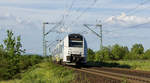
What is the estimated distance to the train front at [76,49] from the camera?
29.5m

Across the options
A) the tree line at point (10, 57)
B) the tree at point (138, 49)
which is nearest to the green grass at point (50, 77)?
the tree line at point (10, 57)

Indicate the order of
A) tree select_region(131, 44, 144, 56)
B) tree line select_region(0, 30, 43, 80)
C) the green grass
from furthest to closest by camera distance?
tree select_region(131, 44, 144, 56) → tree line select_region(0, 30, 43, 80) → the green grass

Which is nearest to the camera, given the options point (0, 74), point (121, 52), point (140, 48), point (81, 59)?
point (0, 74)

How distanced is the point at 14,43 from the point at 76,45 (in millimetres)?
7083

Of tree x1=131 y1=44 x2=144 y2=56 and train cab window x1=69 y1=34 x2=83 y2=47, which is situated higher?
tree x1=131 y1=44 x2=144 y2=56

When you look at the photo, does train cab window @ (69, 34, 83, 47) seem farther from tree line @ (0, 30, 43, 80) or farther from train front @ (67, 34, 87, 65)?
tree line @ (0, 30, 43, 80)

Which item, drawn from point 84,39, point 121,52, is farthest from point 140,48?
point 84,39

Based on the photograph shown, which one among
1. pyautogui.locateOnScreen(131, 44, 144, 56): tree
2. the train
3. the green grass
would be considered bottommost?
the green grass

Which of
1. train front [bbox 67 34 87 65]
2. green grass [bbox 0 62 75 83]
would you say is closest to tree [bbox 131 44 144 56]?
train front [bbox 67 34 87 65]

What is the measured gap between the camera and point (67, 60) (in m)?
29.5

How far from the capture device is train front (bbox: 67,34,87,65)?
2950cm

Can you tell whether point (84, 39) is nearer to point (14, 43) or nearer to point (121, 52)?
point (14, 43)

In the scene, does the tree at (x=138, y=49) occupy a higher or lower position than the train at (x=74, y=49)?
higher

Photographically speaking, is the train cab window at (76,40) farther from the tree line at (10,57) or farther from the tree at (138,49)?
the tree at (138,49)
